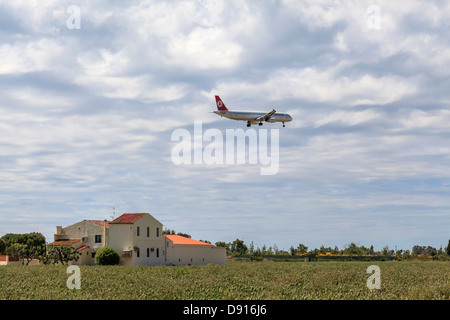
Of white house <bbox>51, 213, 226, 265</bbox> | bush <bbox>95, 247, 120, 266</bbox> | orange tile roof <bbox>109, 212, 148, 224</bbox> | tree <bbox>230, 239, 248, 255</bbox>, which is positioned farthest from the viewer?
tree <bbox>230, 239, 248, 255</bbox>

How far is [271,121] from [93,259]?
116 ft

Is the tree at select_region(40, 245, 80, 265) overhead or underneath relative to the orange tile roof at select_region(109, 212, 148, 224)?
underneath

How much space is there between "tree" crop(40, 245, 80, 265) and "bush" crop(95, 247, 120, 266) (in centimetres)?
316

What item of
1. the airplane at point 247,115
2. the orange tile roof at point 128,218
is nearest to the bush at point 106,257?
the orange tile roof at point 128,218

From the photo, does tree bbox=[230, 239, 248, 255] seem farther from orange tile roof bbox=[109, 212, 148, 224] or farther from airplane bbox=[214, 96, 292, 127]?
airplane bbox=[214, 96, 292, 127]

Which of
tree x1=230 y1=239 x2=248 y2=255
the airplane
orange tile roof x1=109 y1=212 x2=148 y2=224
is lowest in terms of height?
tree x1=230 y1=239 x2=248 y2=255

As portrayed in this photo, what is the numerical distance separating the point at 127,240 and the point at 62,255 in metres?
9.26

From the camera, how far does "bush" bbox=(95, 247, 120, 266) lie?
70.3 metres

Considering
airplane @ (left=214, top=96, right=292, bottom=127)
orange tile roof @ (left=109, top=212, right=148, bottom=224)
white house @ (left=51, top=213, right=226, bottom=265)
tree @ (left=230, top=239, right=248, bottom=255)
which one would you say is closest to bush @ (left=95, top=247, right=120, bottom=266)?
white house @ (left=51, top=213, right=226, bottom=265)

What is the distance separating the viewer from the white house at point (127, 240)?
74.4m

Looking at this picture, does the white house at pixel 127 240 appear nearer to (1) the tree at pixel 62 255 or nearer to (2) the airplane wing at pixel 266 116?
(1) the tree at pixel 62 255
